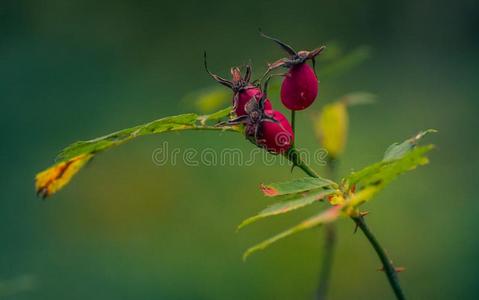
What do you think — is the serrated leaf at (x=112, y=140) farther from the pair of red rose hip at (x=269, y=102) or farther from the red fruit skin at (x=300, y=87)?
the red fruit skin at (x=300, y=87)

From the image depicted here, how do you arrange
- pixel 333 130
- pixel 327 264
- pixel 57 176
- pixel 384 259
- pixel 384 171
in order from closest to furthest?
1. pixel 384 171
2. pixel 384 259
3. pixel 57 176
4. pixel 327 264
5. pixel 333 130

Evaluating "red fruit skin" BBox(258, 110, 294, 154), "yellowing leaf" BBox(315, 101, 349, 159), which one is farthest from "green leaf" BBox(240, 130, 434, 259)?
"yellowing leaf" BBox(315, 101, 349, 159)

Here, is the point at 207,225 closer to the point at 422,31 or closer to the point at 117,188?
the point at 117,188

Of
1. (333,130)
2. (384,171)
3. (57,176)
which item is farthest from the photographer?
(333,130)

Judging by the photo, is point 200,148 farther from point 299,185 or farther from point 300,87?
point 299,185

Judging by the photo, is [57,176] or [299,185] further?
[57,176]

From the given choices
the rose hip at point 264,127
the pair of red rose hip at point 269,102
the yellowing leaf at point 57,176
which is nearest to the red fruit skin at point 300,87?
the pair of red rose hip at point 269,102

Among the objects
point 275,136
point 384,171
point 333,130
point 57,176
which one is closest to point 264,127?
point 275,136

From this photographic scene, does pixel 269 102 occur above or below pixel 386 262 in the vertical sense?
above
